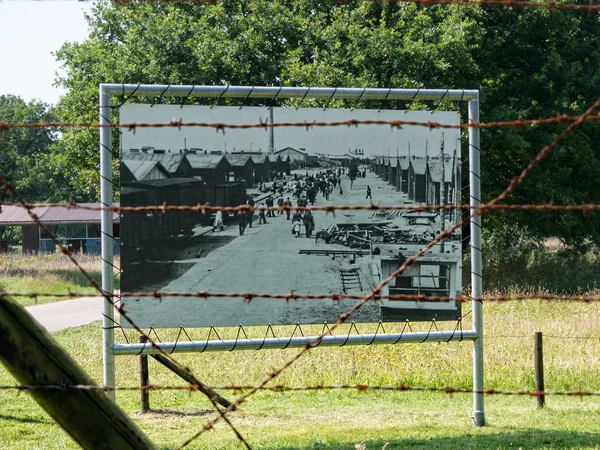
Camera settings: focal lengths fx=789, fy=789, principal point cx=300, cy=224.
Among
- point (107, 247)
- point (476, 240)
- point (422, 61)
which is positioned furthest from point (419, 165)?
point (422, 61)

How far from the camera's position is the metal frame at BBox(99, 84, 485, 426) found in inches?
239

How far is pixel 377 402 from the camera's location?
983cm

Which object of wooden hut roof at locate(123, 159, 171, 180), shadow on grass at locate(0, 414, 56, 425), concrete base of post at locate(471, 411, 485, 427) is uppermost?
wooden hut roof at locate(123, 159, 171, 180)

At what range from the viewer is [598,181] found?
25297 millimetres

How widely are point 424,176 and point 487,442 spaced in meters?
→ 2.54

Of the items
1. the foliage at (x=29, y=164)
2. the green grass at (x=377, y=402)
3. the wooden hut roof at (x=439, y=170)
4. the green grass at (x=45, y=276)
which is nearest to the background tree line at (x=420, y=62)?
the green grass at (x=45, y=276)

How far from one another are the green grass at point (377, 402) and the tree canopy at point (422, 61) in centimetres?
1016

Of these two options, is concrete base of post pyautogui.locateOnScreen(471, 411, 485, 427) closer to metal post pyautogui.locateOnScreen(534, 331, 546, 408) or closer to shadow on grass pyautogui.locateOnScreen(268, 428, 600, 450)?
shadow on grass pyautogui.locateOnScreen(268, 428, 600, 450)

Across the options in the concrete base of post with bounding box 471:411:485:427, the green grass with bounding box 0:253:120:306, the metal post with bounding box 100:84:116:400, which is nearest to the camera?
the metal post with bounding box 100:84:116:400

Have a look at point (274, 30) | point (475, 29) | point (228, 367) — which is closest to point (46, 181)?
point (274, 30)

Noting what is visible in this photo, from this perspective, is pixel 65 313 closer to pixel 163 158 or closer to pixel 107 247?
pixel 163 158

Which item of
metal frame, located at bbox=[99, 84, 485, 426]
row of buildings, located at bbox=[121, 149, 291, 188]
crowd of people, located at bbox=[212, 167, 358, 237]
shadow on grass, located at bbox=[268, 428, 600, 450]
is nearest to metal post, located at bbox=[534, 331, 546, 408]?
shadow on grass, located at bbox=[268, 428, 600, 450]

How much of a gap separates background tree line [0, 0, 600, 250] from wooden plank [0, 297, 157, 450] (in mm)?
18804

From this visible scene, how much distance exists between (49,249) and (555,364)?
45112 mm
